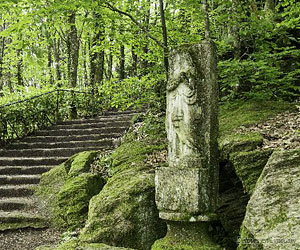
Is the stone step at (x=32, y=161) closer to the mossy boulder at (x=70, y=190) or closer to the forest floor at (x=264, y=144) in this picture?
the mossy boulder at (x=70, y=190)

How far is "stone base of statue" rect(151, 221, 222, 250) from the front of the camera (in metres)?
Result: 3.77

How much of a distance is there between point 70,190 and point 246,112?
3874mm

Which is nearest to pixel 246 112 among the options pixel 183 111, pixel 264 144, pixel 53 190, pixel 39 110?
pixel 264 144

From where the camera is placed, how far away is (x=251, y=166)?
155 inches

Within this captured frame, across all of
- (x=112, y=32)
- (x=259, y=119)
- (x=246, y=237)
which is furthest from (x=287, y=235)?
(x=112, y=32)

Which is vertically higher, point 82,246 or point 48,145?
point 48,145

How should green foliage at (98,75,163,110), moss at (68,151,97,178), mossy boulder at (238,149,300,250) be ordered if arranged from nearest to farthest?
mossy boulder at (238,149,300,250), moss at (68,151,97,178), green foliage at (98,75,163,110)

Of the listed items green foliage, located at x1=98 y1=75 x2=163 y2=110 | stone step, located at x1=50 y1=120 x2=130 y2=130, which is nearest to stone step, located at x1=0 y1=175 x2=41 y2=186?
green foliage, located at x1=98 y1=75 x2=163 y2=110

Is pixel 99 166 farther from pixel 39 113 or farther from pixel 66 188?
pixel 39 113

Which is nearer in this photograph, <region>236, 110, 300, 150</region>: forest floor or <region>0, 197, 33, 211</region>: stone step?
<region>236, 110, 300, 150</region>: forest floor

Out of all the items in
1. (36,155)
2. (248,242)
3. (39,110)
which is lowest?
(248,242)

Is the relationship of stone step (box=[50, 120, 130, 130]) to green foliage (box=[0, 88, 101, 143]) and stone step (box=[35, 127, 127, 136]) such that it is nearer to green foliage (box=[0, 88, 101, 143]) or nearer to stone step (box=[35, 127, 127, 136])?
stone step (box=[35, 127, 127, 136])

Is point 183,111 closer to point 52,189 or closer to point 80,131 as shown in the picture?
point 52,189

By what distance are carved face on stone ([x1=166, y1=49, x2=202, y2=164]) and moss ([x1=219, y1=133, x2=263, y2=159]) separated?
72 cm
